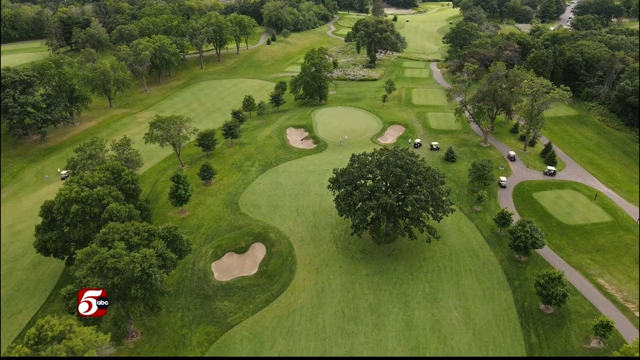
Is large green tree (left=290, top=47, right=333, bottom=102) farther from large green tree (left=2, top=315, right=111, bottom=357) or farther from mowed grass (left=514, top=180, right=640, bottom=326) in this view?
large green tree (left=2, top=315, right=111, bottom=357)

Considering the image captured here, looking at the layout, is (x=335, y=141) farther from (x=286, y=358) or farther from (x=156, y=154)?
(x=286, y=358)

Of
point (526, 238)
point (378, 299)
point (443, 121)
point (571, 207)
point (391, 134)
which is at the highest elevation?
point (571, 207)

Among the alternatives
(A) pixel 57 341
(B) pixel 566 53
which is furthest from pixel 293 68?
(A) pixel 57 341


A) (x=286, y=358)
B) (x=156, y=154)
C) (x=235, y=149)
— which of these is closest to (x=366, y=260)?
(x=286, y=358)

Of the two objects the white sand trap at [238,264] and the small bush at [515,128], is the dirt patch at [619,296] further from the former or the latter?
the small bush at [515,128]

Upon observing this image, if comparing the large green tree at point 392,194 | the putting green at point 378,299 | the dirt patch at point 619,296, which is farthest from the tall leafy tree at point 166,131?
the dirt patch at point 619,296

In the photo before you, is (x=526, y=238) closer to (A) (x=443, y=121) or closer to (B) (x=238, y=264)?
(B) (x=238, y=264)
